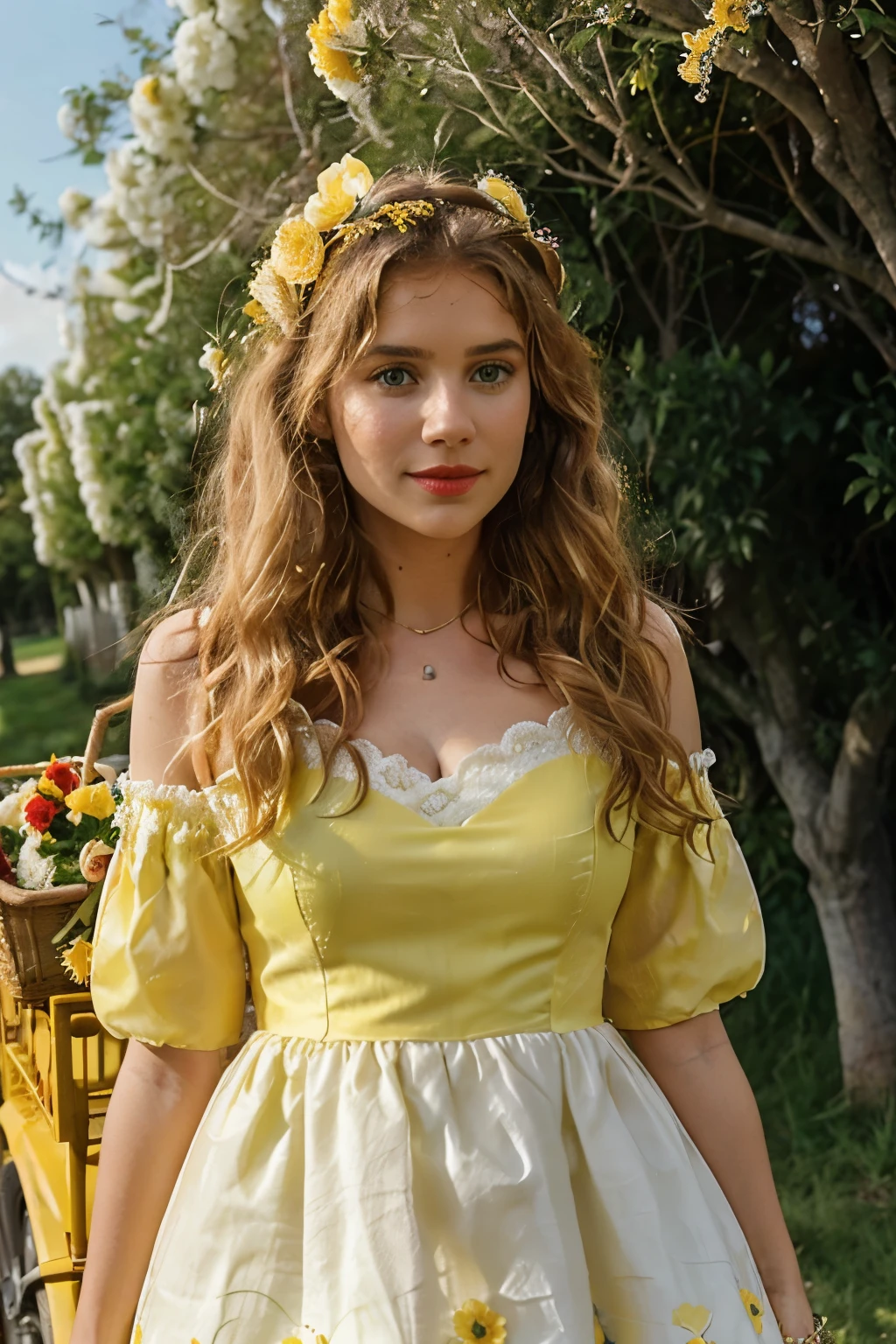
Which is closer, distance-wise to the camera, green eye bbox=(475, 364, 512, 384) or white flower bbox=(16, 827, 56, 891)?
green eye bbox=(475, 364, 512, 384)

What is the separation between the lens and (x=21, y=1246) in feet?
6.95

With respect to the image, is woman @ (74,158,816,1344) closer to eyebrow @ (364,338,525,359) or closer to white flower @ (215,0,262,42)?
eyebrow @ (364,338,525,359)

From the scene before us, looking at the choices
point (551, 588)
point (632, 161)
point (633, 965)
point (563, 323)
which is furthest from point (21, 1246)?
point (632, 161)

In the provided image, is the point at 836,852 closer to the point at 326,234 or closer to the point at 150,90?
the point at 326,234

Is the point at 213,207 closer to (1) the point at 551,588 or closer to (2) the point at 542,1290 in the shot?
(1) the point at 551,588

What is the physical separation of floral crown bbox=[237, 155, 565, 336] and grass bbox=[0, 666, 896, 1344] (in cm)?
71

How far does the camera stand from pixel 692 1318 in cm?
124

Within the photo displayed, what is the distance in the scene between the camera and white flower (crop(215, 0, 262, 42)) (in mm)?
3234

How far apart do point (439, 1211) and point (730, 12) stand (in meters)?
1.30

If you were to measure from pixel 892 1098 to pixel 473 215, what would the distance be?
255cm

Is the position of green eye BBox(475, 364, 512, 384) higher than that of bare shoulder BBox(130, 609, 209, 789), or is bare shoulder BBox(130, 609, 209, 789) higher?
green eye BBox(475, 364, 512, 384)

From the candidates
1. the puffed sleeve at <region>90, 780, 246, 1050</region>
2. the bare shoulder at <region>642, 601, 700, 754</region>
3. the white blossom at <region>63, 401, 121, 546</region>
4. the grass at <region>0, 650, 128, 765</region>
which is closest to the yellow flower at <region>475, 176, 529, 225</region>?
the bare shoulder at <region>642, 601, 700, 754</region>

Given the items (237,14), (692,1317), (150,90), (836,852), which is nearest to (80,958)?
(692,1317)

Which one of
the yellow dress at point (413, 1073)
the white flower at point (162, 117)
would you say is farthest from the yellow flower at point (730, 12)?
the white flower at point (162, 117)
